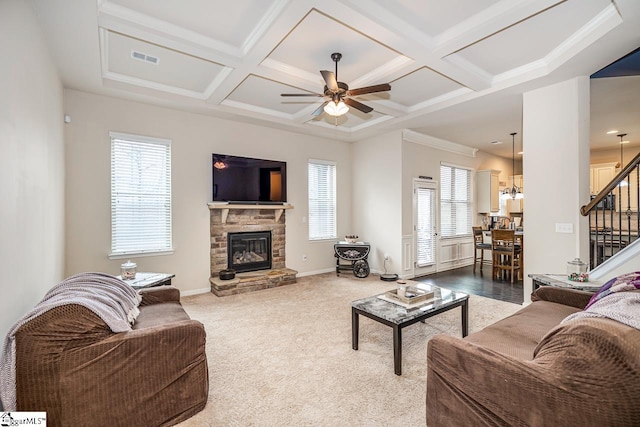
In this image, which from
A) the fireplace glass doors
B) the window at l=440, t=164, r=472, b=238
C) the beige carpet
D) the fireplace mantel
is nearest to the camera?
the beige carpet

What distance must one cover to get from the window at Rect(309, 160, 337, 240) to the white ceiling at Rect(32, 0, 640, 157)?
1719 millimetres

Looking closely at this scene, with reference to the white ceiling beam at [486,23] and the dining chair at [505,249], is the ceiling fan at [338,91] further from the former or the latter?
the dining chair at [505,249]

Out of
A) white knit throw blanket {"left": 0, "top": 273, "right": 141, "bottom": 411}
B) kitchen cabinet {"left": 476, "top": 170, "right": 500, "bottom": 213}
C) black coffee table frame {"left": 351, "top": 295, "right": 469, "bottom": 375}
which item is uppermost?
kitchen cabinet {"left": 476, "top": 170, "right": 500, "bottom": 213}

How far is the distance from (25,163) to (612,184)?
18.1 feet

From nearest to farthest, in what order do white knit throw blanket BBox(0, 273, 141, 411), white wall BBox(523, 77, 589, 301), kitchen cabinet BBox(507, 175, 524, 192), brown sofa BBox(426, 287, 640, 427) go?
1. brown sofa BBox(426, 287, 640, 427)
2. white knit throw blanket BBox(0, 273, 141, 411)
3. white wall BBox(523, 77, 589, 301)
4. kitchen cabinet BBox(507, 175, 524, 192)

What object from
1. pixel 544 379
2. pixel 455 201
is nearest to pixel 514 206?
pixel 455 201

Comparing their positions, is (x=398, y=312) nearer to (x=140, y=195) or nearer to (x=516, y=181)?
(x=140, y=195)

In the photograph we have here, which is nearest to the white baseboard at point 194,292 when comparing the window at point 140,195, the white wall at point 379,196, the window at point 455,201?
the window at point 140,195

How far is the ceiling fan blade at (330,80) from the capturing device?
2912 millimetres

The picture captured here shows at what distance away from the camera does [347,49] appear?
3.25 meters

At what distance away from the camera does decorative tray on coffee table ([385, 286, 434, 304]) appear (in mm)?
2857

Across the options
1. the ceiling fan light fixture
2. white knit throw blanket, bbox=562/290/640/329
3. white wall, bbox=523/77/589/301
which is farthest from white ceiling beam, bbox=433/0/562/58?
white knit throw blanket, bbox=562/290/640/329

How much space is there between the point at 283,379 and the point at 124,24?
352 cm

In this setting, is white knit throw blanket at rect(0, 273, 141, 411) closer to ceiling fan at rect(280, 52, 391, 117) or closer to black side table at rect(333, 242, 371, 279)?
ceiling fan at rect(280, 52, 391, 117)
